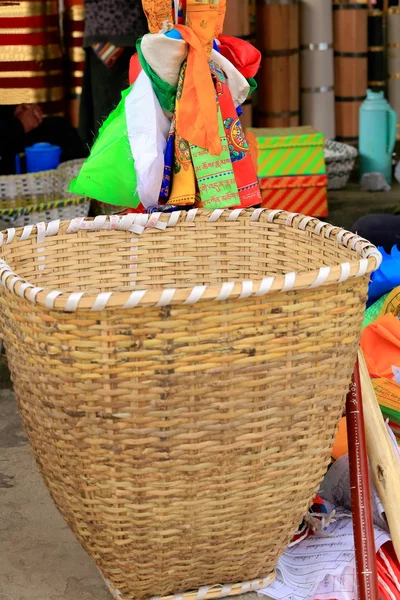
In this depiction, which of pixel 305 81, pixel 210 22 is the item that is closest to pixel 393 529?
pixel 210 22

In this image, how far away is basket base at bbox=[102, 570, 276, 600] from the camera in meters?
1.80

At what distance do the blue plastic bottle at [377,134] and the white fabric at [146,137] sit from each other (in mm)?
3039

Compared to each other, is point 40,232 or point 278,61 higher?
point 278,61

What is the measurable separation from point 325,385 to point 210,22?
2.97ft

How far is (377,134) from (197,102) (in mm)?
3127

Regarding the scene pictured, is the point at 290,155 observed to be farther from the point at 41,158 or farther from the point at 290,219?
the point at 290,219

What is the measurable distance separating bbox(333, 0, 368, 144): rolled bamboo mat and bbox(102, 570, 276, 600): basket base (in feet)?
13.2

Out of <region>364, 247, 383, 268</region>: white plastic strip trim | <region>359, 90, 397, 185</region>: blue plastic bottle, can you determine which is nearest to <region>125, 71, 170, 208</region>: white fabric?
<region>364, 247, 383, 268</region>: white plastic strip trim

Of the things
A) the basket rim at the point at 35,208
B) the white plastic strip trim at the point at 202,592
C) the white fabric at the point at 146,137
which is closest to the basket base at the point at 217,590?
the white plastic strip trim at the point at 202,592

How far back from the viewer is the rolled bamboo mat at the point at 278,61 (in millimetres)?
5086

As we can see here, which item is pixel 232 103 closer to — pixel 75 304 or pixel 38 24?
pixel 75 304

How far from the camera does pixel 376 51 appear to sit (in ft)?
18.2

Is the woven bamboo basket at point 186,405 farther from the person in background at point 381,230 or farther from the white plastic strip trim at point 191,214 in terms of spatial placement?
the person in background at point 381,230

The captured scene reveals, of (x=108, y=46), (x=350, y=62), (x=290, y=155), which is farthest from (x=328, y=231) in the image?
(x=350, y=62)
